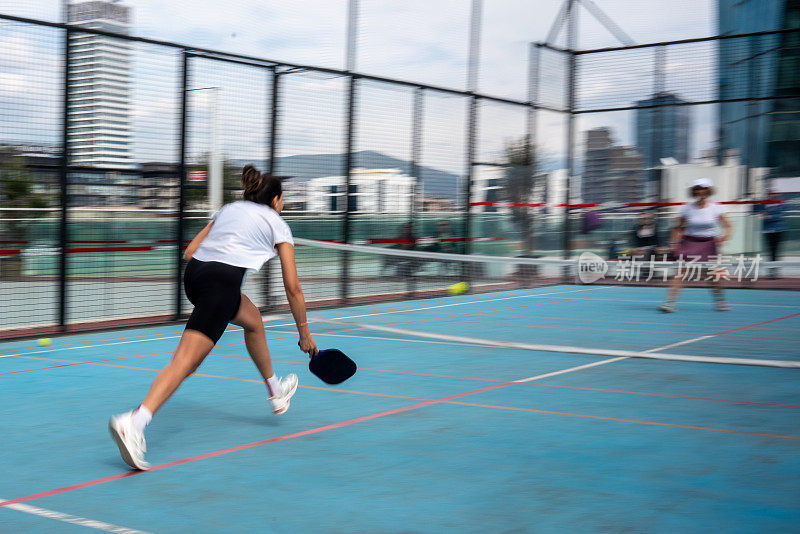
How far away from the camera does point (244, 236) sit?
4.69 meters

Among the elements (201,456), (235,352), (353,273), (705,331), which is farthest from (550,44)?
(201,456)

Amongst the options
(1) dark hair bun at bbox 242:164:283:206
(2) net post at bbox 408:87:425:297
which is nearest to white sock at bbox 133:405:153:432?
(1) dark hair bun at bbox 242:164:283:206

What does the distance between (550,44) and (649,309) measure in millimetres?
6345

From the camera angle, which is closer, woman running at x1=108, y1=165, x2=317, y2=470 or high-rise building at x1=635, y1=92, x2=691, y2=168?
woman running at x1=108, y1=165, x2=317, y2=470

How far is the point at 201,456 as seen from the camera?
4.58m

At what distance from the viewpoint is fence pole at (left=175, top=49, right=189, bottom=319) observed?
390 inches

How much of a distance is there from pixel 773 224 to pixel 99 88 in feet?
38.4

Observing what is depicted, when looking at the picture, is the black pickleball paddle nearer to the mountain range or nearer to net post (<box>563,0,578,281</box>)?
the mountain range

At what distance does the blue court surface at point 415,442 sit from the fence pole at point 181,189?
1589 millimetres

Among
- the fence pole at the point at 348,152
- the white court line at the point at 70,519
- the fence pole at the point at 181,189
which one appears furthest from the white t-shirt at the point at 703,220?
the white court line at the point at 70,519

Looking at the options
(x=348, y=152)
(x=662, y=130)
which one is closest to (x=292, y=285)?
(x=348, y=152)

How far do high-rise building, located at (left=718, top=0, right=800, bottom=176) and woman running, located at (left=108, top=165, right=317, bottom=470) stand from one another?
12930 millimetres

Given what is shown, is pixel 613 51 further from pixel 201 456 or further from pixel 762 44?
pixel 201 456

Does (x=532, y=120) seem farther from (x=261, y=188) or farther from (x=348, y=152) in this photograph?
(x=261, y=188)
